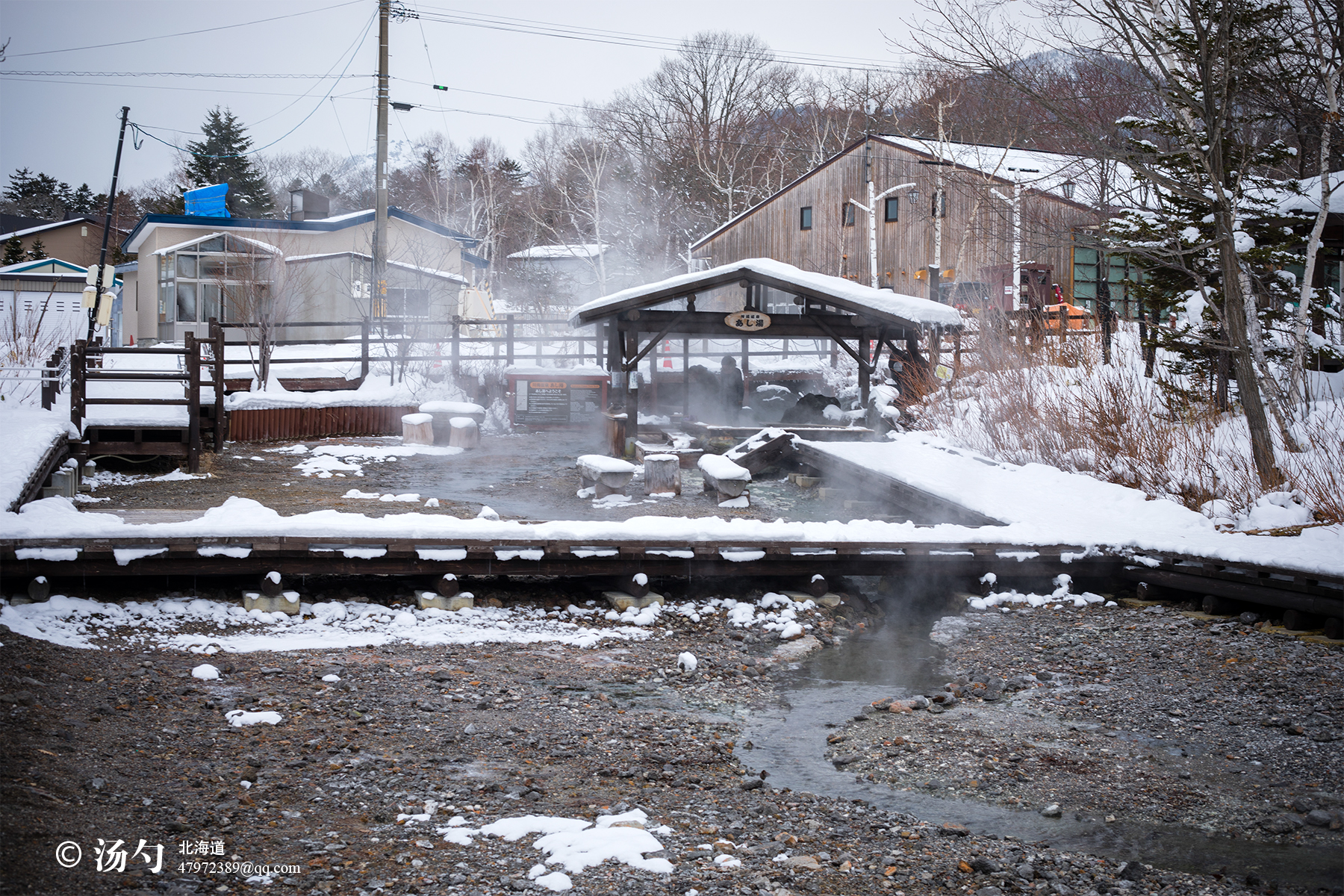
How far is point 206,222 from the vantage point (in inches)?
1076

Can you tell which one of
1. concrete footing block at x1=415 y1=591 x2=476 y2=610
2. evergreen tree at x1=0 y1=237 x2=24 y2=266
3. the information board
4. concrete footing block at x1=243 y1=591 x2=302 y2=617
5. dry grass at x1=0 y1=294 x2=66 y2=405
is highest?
evergreen tree at x1=0 y1=237 x2=24 y2=266

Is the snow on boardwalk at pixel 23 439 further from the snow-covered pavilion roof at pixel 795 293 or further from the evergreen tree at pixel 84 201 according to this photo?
the evergreen tree at pixel 84 201

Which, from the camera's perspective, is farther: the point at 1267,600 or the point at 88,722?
the point at 1267,600

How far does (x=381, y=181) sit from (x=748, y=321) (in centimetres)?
1113

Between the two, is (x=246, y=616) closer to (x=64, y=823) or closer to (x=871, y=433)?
(x=64, y=823)

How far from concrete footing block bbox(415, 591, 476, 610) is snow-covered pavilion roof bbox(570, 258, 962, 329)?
8.19 m

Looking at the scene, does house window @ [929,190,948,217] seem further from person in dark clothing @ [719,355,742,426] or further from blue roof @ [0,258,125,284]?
blue roof @ [0,258,125,284]

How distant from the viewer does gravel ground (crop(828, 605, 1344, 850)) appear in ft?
15.1

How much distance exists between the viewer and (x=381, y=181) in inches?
874

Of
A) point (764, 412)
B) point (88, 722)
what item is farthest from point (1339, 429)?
point (764, 412)

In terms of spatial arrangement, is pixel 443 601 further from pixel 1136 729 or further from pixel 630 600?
pixel 1136 729

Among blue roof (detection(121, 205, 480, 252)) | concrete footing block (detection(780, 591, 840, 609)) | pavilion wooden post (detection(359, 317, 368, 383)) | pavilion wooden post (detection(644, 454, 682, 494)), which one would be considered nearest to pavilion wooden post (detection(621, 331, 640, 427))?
pavilion wooden post (detection(644, 454, 682, 494))

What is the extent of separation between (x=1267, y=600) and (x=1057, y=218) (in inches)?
864

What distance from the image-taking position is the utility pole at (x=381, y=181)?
2180 centimetres
